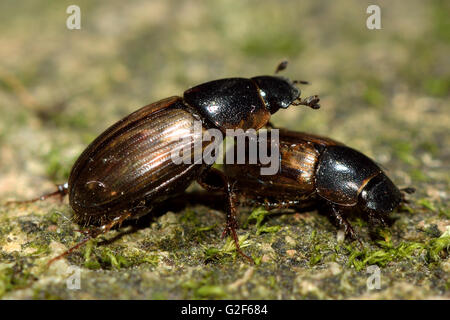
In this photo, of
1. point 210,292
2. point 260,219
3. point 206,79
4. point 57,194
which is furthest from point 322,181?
point 206,79

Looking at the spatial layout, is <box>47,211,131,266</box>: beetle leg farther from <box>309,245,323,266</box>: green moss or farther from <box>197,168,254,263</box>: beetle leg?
<box>309,245,323,266</box>: green moss

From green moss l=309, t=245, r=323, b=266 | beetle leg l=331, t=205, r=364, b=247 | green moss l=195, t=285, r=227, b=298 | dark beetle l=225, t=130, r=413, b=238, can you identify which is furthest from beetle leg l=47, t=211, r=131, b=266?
beetle leg l=331, t=205, r=364, b=247

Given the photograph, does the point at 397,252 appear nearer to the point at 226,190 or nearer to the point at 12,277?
the point at 226,190

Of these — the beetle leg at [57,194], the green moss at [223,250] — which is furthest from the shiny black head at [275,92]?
the beetle leg at [57,194]

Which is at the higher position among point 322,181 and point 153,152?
point 153,152

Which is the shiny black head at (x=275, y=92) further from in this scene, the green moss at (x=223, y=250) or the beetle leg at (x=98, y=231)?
the beetle leg at (x=98, y=231)
